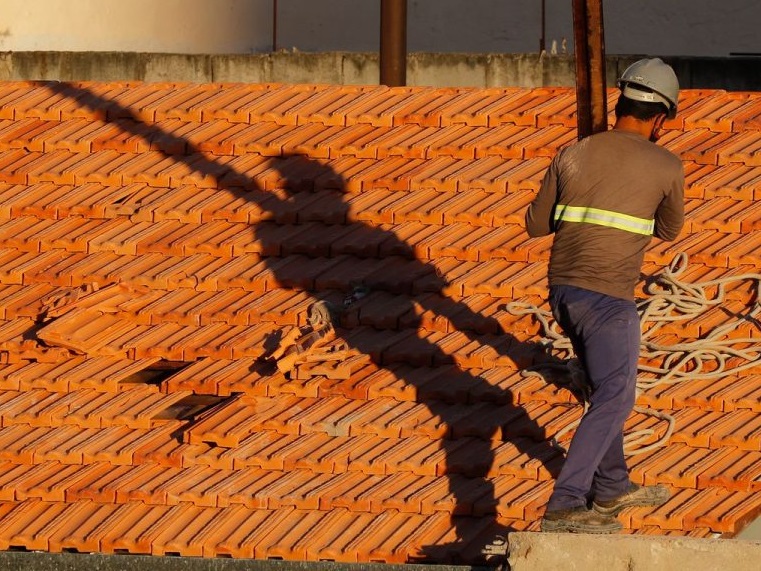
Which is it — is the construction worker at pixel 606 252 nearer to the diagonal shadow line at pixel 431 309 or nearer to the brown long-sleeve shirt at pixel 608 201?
the brown long-sleeve shirt at pixel 608 201

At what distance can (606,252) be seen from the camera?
7.73 m

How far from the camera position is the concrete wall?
1908 centimetres

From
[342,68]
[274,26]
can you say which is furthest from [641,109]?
[274,26]

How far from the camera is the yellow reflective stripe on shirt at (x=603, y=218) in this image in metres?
7.75

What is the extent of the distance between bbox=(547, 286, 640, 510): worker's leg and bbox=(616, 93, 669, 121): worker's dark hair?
73 centimetres

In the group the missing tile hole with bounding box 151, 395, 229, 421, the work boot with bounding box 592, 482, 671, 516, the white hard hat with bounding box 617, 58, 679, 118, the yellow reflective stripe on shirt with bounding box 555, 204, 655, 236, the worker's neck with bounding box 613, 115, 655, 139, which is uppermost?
the white hard hat with bounding box 617, 58, 679, 118

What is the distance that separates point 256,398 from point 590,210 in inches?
89.8

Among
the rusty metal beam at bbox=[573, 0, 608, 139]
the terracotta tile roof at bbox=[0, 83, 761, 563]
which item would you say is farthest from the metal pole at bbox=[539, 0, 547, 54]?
the rusty metal beam at bbox=[573, 0, 608, 139]

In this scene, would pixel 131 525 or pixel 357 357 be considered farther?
pixel 357 357

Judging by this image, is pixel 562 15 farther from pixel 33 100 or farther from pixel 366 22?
pixel 33 100

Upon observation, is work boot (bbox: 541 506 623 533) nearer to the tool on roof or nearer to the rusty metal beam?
the rusty metal beam

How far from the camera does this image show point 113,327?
10.1 m

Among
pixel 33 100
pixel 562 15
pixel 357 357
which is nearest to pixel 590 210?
pixel 357 357

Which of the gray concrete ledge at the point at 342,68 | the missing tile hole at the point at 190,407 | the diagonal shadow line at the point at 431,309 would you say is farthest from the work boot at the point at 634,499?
the gray concrete ledge at the point at 342,68
